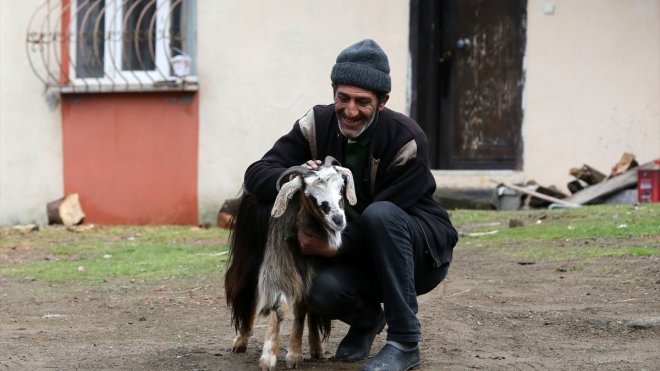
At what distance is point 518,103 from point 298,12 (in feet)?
8.25

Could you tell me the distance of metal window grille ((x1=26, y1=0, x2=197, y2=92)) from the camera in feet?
41.2

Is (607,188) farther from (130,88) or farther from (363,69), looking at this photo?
(363,69)

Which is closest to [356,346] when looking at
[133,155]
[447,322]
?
[447,322]

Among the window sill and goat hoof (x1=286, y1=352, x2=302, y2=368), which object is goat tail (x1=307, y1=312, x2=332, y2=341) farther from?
the window sill

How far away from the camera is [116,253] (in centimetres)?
1023

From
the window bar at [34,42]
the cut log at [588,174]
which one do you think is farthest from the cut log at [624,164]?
the window bar at [34,42]

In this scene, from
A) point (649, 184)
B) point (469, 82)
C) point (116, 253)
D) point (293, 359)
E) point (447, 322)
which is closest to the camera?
point (293, 359)

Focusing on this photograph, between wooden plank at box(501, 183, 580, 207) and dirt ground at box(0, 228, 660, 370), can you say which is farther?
wooden plank at box(501, 183, 580, 207)

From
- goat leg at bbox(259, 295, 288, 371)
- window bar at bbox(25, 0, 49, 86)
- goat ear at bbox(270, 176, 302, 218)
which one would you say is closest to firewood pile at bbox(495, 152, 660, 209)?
window bar at bbox(25, 0, 49, 86)

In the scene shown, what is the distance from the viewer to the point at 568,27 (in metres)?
12.4

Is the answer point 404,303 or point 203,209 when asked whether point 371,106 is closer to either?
point 404,303

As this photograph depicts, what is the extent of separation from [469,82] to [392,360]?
8.34 m

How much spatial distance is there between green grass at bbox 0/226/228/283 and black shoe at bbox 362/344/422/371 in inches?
149

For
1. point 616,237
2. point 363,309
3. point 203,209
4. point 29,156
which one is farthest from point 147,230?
point 363,309
